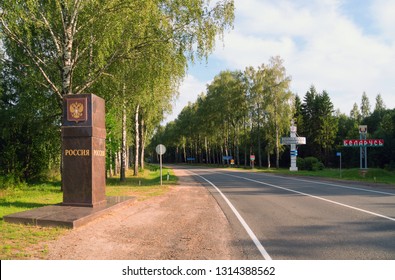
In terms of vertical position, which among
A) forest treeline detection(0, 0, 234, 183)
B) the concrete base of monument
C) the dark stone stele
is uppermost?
forest treeline detection(0, 0, 234, 183)

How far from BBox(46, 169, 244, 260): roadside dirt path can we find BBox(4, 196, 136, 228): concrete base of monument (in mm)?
237

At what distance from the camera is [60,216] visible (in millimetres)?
9367

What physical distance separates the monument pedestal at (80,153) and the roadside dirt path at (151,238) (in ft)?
4.09

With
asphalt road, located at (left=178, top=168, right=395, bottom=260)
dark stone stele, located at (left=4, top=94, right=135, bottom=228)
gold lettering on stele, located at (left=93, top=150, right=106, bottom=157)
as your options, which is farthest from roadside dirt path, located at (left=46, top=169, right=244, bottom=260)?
gold lettering on stele, located at (left=93, top=150, right=106, bottom=157)

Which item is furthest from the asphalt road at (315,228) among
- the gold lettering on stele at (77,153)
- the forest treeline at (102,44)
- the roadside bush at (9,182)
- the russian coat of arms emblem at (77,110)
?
the roadside bush at (9,182)

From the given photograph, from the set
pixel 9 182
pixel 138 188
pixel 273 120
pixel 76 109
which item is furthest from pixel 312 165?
pixel 76 109

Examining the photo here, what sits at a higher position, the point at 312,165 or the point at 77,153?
the point at 77,153

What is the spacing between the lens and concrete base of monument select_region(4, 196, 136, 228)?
28.6 ft

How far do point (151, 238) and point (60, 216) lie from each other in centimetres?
312

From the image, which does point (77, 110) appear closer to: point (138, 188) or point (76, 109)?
point (76, 109)

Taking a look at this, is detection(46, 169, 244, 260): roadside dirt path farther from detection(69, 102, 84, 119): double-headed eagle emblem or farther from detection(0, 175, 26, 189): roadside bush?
detection(0, 175, 26, 189): roadside bush

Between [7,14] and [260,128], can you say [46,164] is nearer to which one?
[7,14]

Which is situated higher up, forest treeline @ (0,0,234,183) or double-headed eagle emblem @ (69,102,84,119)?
forest treeline @ (0,0,234,183)

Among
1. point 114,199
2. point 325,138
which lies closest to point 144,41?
point 114,199
